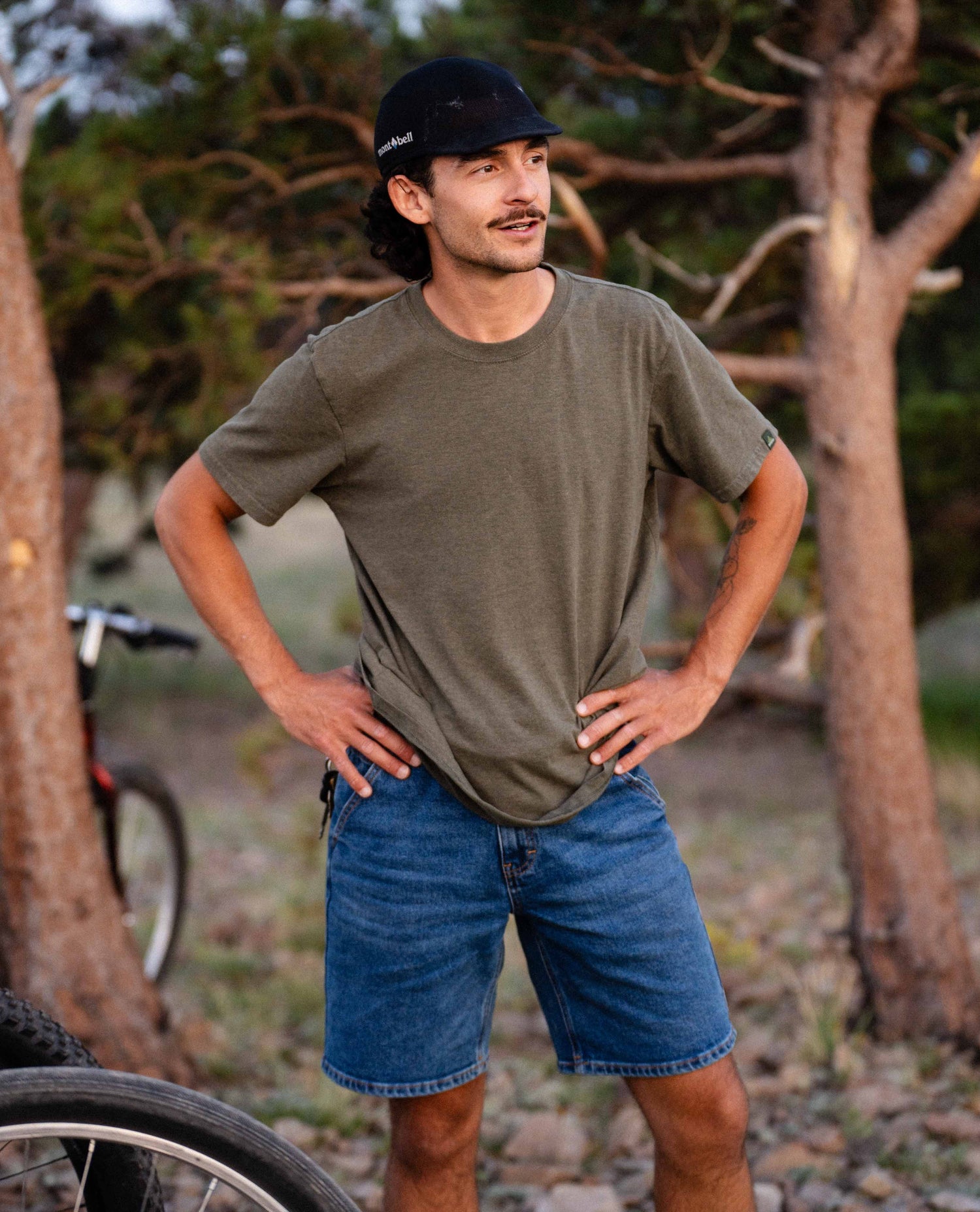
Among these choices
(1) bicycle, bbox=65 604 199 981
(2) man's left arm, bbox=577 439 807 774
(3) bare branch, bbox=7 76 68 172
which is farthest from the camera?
(1) bicycle, bbox=65 604 199 981

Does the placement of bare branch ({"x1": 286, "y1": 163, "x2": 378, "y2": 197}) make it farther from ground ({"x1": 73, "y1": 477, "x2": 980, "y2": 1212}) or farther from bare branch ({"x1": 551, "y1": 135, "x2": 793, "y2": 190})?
ground ({"x1": 73, "y1": 477, "x2": 980, "y2": 1212})

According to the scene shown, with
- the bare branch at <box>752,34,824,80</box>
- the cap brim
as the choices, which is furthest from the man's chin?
the bare branch at <box>752,34,824,80</box>

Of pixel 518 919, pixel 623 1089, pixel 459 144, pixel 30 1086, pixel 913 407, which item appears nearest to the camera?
pixel 30 1086

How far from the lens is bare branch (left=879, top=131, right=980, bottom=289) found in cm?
380

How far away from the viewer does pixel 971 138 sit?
3.87 metres

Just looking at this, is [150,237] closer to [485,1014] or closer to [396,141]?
[396,141]

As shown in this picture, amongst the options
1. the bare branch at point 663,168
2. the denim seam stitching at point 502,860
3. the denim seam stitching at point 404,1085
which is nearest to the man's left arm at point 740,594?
the denim seam stitching at point 502,860

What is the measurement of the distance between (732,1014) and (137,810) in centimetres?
219

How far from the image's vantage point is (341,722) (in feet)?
7.13

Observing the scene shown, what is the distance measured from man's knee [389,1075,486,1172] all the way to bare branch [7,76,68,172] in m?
2.57

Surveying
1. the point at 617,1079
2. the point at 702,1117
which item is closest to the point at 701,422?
the point at 702,1117

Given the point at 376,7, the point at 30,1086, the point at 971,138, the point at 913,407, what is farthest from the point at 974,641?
the point at 30,1086

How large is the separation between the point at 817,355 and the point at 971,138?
797 mm

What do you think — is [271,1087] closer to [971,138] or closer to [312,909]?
[312,909]
